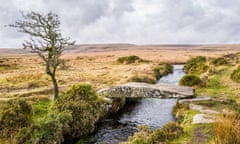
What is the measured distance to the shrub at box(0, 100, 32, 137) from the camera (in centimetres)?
1614

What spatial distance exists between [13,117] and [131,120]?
32.1 feet

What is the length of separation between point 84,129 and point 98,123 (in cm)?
289

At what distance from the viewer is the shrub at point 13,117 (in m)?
16.1

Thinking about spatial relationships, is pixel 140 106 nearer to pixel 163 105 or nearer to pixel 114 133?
pixel 163 105

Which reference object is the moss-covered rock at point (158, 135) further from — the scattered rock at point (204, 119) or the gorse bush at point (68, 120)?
the gorse bush at point (68, 120)

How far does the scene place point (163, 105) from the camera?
89.0 ft

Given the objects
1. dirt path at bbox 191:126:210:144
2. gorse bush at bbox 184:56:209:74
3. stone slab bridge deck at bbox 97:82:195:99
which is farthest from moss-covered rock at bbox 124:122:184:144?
gorse bush at bbox 184:56:209:74

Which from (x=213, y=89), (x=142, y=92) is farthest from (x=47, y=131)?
(x=213, y=89)

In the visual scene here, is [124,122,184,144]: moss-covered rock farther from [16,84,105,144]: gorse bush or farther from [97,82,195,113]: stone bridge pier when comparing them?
[97,82,195,113]: stone bridge pier

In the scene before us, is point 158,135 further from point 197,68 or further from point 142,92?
point 197,68

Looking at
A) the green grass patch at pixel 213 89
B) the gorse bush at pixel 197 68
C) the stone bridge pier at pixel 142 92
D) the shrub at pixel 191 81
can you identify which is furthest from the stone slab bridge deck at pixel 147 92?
the gorse bush at pixel 197 68

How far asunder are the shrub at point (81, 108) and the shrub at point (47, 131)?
1.03m

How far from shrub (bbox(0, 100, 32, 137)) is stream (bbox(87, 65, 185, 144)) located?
15.1ft

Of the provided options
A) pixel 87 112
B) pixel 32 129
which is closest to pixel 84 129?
pixel 87 112
